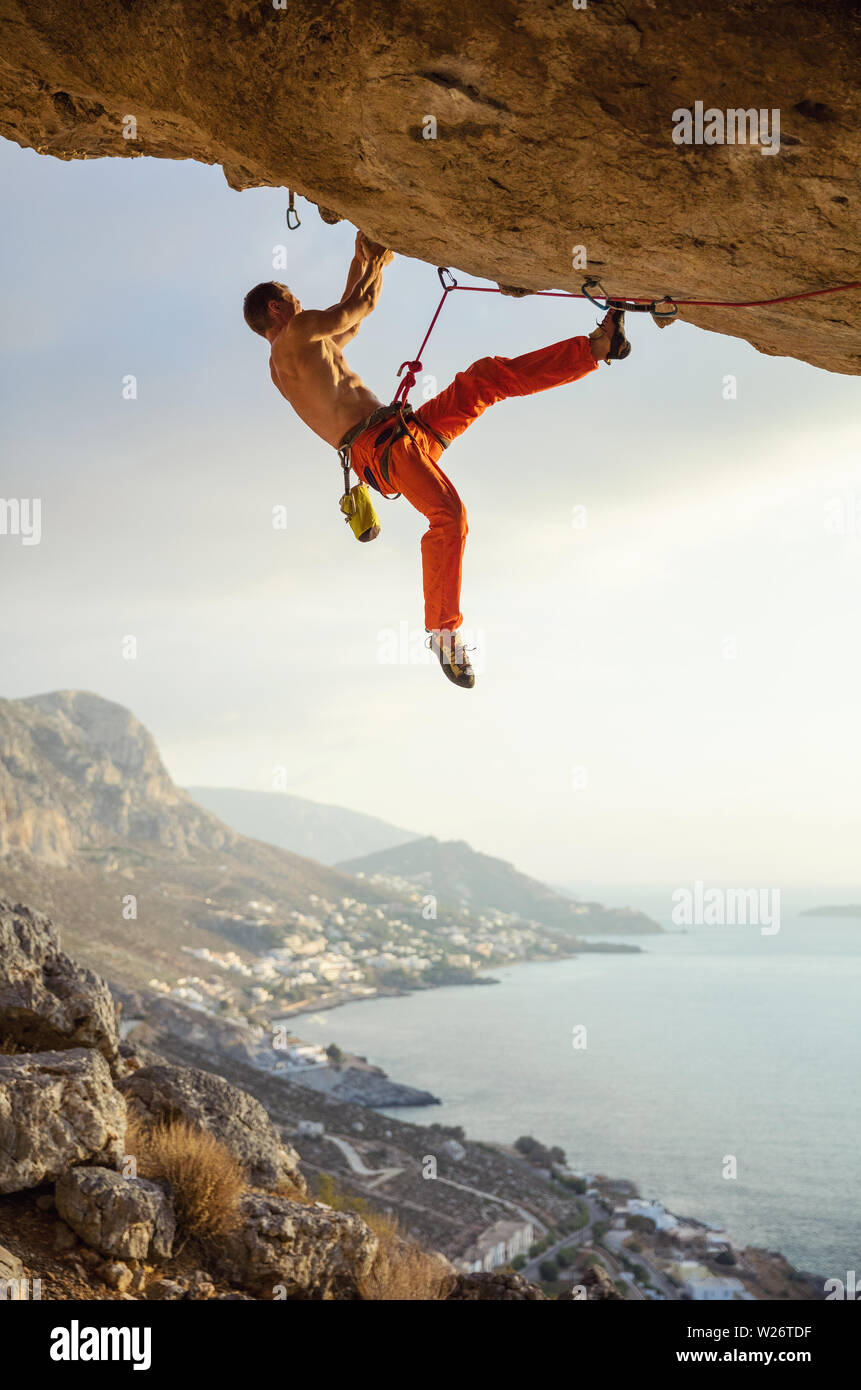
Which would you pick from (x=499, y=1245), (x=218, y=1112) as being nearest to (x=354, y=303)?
(x=218, y=1112)

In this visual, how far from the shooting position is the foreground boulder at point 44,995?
7105mm

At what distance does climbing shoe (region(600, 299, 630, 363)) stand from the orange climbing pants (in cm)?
16

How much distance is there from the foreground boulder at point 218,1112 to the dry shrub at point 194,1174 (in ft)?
1.43

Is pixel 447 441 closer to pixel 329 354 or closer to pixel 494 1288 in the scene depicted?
pixel 329 354

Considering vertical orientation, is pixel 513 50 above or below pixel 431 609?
above

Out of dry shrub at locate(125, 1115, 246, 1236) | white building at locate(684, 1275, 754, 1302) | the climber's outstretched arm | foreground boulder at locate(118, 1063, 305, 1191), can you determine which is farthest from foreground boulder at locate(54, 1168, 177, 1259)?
white building at locate(684, 1275, 754, 1302)

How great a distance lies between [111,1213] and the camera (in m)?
6.04

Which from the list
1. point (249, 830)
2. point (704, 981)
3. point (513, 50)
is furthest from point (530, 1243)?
point (249, 830)

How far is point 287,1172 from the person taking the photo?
28.5 ft

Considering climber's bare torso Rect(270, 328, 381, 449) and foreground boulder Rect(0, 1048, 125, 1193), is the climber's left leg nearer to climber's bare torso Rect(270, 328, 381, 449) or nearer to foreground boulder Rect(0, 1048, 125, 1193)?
climber's bare torso Rect(270, 328, 381, 449)

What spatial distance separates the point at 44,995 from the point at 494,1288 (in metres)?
4.36
